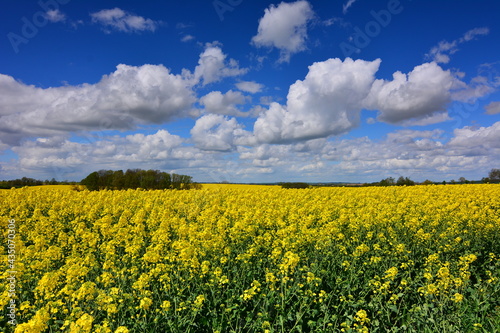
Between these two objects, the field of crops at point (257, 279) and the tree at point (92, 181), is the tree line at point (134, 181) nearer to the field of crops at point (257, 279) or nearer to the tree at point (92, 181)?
the tree at point (92, 181)

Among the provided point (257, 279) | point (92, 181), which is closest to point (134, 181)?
point (92, 181)

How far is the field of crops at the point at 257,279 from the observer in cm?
468

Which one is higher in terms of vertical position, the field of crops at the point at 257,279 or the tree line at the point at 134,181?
the tree line at the point at 134,181

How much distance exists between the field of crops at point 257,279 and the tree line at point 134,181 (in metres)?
21.7

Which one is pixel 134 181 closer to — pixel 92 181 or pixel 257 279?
pixel 92 181

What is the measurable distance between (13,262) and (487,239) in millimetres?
14173

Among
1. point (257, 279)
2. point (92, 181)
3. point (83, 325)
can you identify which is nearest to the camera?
point (83, 325)

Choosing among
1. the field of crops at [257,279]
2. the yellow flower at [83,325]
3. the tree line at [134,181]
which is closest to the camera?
the yellow flower at [83,325]

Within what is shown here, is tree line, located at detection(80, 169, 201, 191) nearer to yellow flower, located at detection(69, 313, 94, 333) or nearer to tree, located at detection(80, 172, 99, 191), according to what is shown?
tree, located at detection(80, 172, 99, 191)

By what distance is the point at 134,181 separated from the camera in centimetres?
3538

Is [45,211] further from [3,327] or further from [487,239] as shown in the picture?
[487,239]

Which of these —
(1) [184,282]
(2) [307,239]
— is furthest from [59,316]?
(2) [307,239]

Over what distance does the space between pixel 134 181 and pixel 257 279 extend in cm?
3244

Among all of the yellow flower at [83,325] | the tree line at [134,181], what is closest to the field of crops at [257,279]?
the yellow flower at [83,325]
